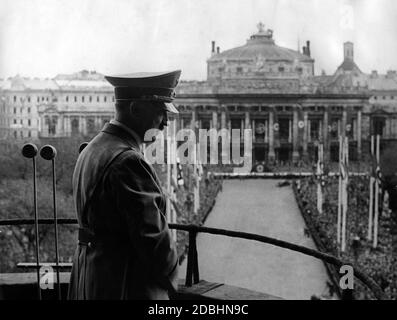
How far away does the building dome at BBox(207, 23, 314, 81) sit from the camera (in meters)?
21.8

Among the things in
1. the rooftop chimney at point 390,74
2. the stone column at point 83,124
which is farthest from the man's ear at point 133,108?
the rooftop chimney at point 390,74

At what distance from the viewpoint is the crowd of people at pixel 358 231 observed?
1031 centimetres

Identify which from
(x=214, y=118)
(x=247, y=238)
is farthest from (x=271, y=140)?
(x=247, y=238)

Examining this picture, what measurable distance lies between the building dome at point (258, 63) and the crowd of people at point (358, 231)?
4.19 m

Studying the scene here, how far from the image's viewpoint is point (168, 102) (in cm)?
226

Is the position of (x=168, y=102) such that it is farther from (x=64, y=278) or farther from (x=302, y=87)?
(x=302, y=87)

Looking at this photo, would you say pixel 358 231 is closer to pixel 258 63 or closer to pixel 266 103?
pixel 258 63

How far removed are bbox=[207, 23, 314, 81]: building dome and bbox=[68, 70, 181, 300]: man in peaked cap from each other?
1796 centimetres

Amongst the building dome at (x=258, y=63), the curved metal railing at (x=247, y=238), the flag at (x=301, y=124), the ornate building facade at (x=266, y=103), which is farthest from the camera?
the flag at (x=301, y=124)

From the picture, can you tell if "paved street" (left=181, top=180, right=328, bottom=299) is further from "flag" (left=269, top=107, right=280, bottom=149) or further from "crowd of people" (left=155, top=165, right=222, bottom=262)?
"flag" (left=269, top=107, right=280, bottom=149)

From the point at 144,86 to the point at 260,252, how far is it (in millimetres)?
11310

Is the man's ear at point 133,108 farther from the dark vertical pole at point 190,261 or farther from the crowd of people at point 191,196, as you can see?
the crowd of people at point 191,196

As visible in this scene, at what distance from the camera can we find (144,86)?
221 centimetres

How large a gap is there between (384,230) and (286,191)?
5873 millimetres
